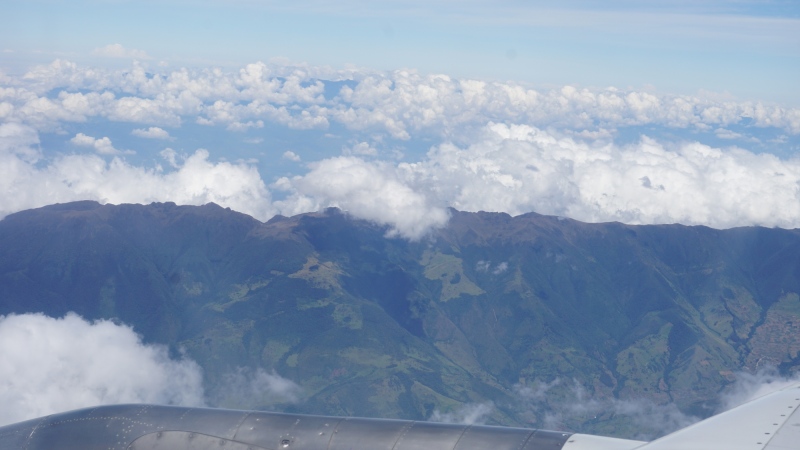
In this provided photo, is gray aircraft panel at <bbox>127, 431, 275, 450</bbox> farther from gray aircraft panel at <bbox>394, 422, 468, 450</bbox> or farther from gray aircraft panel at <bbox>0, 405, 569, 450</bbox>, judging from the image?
gray aircraft panel at <bbox>394, 422, 468, 450</bbox>

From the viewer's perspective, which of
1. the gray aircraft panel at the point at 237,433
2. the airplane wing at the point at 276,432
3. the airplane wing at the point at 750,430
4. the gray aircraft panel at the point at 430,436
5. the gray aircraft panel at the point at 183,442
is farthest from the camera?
the gray aircraft panel at the point at 183,442

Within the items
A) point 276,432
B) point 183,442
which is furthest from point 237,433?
point 183,442

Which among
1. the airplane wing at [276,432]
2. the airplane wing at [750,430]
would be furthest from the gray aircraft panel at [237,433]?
the airplane wing at [750,430]

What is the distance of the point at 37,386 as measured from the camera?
650ft

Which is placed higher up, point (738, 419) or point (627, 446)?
point (738, 419)

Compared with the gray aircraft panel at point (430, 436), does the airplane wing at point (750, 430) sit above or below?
above

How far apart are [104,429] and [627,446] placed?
16162 mm

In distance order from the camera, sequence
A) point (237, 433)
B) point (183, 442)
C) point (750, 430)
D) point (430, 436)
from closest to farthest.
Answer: point (750, 430), point (430, 436), point (183, 442), point (237, 433)

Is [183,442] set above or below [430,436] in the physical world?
below

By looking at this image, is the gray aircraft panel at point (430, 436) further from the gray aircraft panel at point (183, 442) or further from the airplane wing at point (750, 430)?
the airplane wing at point (750, 430)

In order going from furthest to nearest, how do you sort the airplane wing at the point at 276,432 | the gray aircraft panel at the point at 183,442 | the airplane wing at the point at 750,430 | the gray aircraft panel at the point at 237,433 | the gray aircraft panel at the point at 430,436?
1. the gray aircraft panel at the point at 183,442
2. the gray aircraft panel at the point at 237,433
3. the gray aircraft panel at the point at 430,436
4. the airplane wing at the point at 276,432
5. the airplane wing at the point at 750,430

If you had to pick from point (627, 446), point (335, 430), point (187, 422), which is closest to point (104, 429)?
point (187, 422)

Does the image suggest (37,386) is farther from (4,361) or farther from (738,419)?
(738,419)

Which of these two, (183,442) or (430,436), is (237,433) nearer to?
(183,442)
